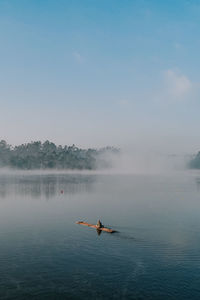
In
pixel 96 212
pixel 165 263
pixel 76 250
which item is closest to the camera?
pixel 165 263

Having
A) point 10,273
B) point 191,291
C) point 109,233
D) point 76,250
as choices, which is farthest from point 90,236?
point 191,291

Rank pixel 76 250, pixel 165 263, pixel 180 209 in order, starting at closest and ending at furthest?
pixel 165 263
pixel 76 250
pixel 180 209

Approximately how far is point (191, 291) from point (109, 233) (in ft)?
77.0

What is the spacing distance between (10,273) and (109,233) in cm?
2240

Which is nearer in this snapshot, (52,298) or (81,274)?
(52,298)

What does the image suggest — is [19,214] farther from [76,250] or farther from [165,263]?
[165,263]

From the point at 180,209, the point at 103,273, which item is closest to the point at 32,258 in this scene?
the point at 103,273

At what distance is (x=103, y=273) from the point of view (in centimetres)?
3438

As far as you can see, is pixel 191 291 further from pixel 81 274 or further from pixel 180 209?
pixel 180 209

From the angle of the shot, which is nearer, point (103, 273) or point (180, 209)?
point (103, 273)

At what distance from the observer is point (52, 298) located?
29.0 m

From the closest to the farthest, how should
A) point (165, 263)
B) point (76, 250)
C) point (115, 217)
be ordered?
point (165, 263) < point (76, 250) < point (115, 217)

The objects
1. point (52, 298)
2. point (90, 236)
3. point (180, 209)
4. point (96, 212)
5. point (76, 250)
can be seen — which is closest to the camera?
point (52, 298)

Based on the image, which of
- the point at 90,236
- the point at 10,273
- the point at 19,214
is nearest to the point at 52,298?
the point at 10,273
